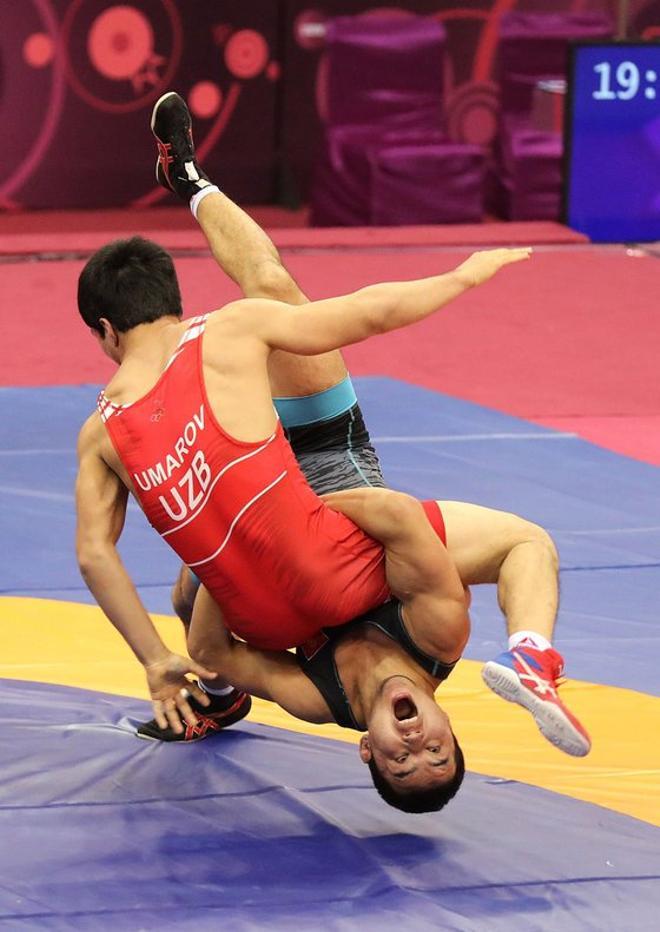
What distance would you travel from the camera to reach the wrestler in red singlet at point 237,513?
3.84 meters

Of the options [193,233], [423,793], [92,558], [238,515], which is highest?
[238,515]

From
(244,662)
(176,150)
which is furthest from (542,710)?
(176,150)

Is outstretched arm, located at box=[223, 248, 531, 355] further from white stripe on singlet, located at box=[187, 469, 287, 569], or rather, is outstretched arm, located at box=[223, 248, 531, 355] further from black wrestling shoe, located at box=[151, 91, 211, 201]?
black wrestling shoe, located at box=[151, 91, 211, 201]

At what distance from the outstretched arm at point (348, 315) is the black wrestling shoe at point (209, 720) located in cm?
107

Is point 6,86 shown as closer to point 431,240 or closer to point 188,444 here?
point 431,240

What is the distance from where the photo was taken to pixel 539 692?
3605 millimetres

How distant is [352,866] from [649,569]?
7.61 feet

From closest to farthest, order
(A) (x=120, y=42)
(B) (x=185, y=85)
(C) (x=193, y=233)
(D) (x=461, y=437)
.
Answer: (D) (x=461, y=437)
(C) (x=193, y=233)
(A) (x=120, y=42)
(B) (x=185, y=85)

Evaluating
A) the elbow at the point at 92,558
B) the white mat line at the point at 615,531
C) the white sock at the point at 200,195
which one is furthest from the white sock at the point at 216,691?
the white mat line at the point at 615,531

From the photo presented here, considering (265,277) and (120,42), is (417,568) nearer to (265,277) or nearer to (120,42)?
(265,277)

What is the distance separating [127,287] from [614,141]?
8071 mm

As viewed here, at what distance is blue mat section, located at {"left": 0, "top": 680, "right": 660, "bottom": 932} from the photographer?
11.6 feet

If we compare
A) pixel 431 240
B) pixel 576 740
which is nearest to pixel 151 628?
pixel 576 740

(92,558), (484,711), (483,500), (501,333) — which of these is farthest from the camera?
(501,333)
